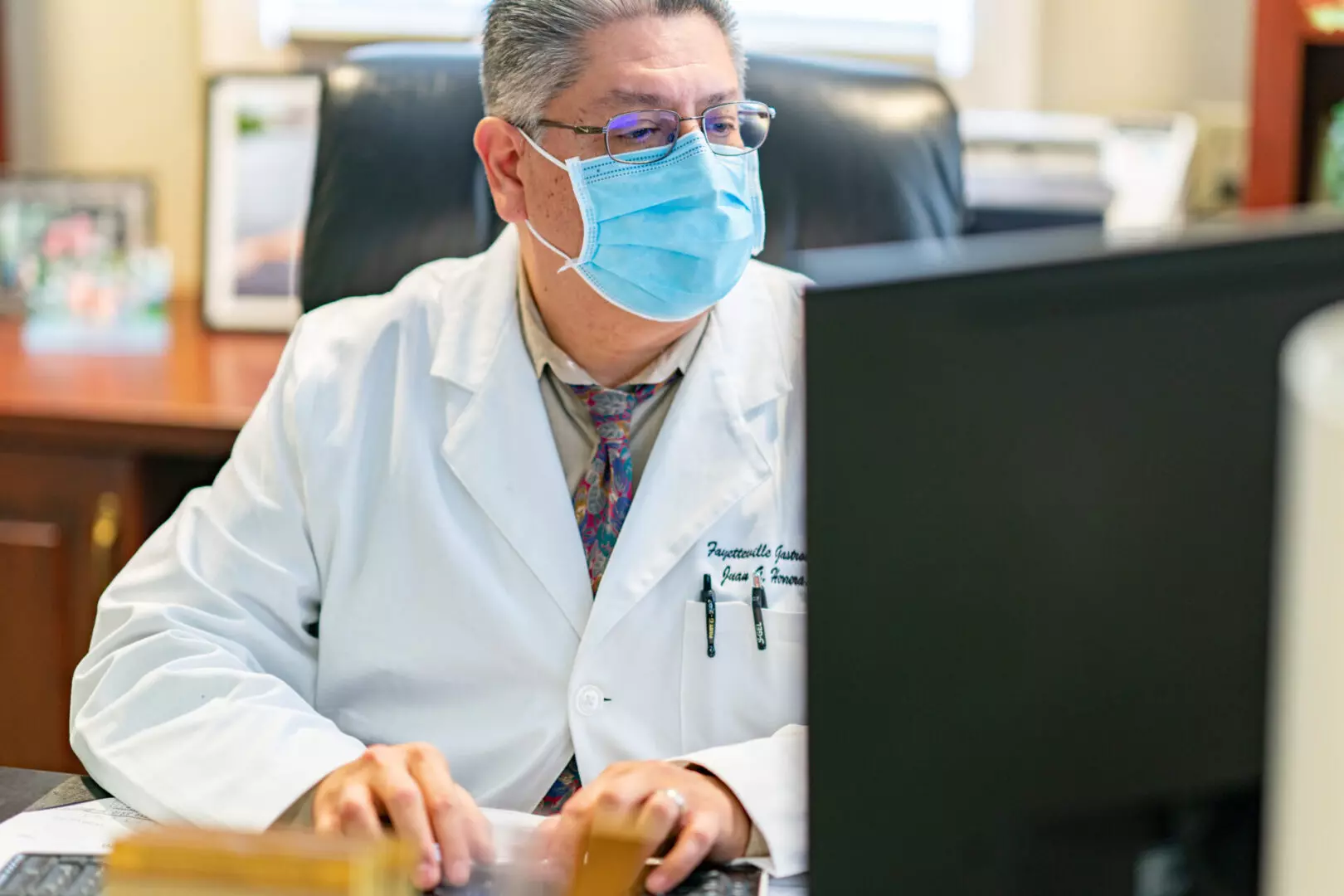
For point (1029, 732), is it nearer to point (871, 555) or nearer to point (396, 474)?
point (871, 555)

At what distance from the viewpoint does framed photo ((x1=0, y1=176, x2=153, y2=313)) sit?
249 cm

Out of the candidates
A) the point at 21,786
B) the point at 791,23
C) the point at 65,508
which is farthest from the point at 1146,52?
the point at 21,786

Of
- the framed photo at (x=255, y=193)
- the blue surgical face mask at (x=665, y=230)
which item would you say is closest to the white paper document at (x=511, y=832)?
the blue surgical face mask at (x=665, y=230)

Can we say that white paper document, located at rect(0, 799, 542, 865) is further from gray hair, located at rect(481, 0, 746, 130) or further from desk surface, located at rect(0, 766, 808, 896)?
gray hair, located at rect(481, 0, 746, 130)

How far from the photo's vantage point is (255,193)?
2.37 m

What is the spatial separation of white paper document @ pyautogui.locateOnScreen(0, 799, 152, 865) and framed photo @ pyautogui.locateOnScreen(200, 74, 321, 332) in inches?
54.1

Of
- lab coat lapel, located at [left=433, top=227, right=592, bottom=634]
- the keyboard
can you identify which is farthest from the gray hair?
the keyboard

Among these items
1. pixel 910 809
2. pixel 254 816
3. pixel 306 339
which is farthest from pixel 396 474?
pixel 910 809

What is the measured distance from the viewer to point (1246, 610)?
652 mm

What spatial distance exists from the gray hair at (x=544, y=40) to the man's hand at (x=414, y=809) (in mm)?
643

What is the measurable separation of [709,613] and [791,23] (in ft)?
4.81

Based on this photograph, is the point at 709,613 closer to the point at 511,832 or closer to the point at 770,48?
the point at 511,832

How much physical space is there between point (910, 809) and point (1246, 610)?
18 cm

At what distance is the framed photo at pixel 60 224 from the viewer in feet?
8.16
